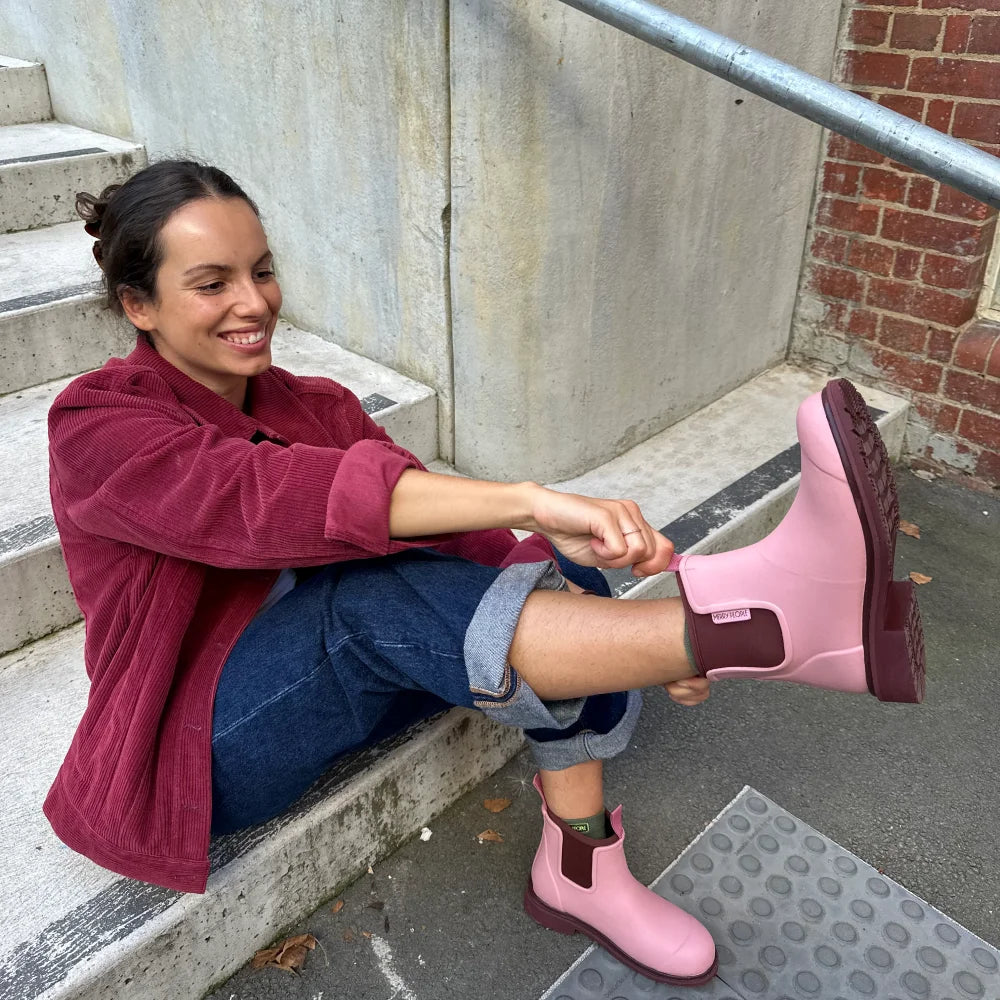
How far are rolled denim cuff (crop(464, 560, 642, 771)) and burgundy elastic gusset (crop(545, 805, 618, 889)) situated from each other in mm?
258

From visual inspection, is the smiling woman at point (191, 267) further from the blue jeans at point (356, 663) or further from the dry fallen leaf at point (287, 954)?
the dry fallen leaf at point (287, 954)

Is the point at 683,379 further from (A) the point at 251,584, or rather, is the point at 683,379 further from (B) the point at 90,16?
(B) the point at 90,16

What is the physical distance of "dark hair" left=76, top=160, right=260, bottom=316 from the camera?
1.46m

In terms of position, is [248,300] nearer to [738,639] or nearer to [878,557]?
[738,639]

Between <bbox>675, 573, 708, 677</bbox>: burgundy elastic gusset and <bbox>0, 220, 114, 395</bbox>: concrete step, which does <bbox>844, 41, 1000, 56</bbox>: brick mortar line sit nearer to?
<bbox>675, 573, 708, 677</bbox>: burgundy elastic gusset

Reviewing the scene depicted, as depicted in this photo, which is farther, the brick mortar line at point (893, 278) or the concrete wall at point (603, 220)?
the brick mortar line at point (893, 278)

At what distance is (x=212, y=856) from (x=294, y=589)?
18.3 inches

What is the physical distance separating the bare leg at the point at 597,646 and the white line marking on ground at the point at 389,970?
0.63 metres

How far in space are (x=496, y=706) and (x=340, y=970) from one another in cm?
63

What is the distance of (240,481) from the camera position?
1332 mm

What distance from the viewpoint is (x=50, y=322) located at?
2596 millimetres

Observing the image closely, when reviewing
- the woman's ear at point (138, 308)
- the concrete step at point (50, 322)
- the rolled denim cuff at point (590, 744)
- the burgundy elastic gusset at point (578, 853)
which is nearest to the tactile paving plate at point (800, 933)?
the burgundy elastic gusset at point (578, 853)

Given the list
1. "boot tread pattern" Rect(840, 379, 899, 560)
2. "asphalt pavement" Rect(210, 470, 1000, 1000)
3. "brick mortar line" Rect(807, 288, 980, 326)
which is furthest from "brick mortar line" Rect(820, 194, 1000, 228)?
"boot tread pattern" Rect(840, 379, 899, 560)

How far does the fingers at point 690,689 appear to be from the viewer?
1.39 meters
